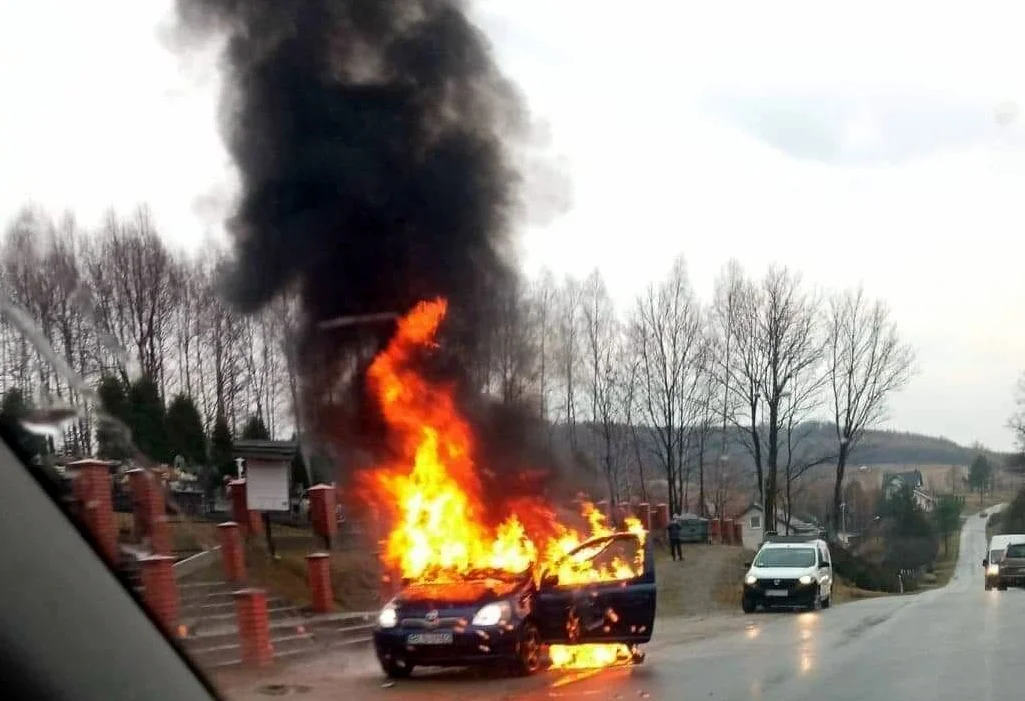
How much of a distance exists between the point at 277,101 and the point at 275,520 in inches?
262

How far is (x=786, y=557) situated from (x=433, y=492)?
1131 centimetres

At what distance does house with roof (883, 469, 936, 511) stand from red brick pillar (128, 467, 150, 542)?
3068 centimetres

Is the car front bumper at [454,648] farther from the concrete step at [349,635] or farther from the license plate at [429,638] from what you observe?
the concrete step at [349,635]

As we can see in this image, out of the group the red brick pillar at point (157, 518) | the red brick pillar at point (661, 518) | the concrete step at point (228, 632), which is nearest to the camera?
the red brick pillar at point (157, 518)

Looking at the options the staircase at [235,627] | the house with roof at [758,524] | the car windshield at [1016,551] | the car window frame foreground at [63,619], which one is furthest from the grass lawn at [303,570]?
the house with roof at [758,524]

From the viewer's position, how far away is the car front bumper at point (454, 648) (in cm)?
1121

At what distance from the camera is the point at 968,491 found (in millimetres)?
29359

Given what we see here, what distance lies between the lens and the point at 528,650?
1188 cm

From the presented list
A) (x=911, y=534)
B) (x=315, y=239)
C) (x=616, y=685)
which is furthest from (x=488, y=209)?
(x=911, y=534)

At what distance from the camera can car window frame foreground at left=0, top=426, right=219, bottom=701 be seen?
248 centimetres

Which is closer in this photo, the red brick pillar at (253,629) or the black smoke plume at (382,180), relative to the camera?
the red brick pillar at (253,629)

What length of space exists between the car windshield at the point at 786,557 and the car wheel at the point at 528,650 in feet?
44.3

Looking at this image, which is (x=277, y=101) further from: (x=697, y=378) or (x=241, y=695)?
(x=697, y=378)

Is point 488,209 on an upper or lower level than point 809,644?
upper
